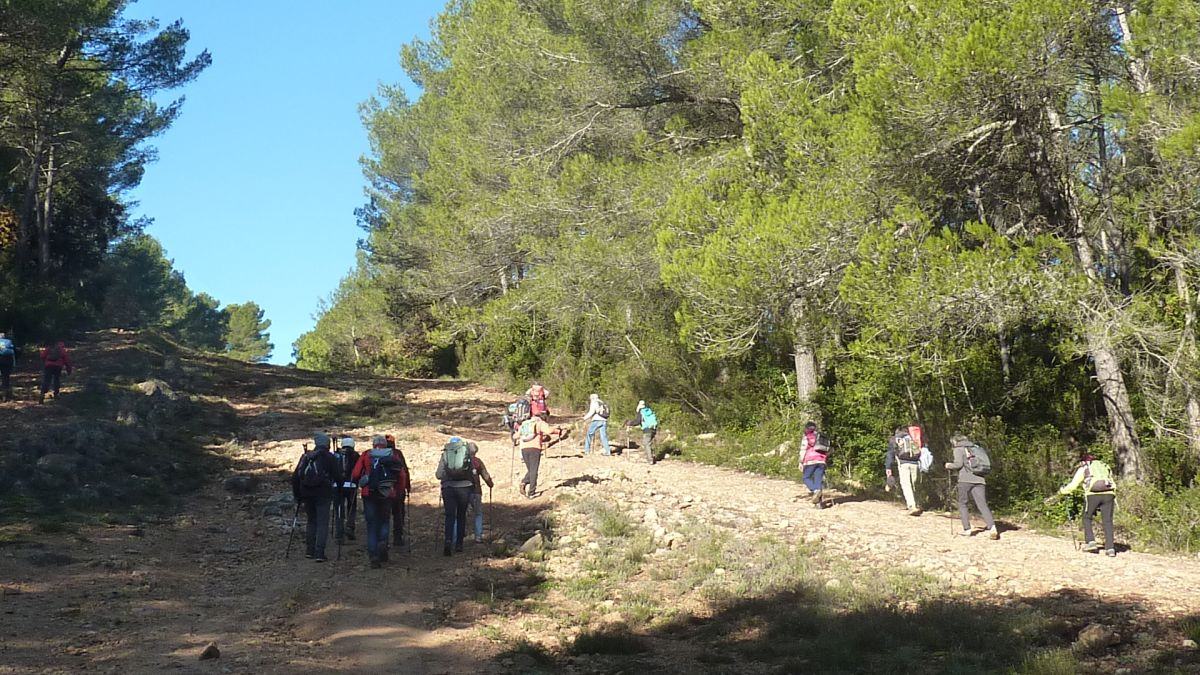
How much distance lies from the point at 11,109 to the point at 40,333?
22.8 feet

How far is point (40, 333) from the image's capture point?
1249 inches

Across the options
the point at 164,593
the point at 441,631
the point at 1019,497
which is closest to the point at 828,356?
the point at 1019,497

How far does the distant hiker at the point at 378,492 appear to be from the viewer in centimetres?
1264

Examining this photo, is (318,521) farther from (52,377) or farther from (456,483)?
(52,377)

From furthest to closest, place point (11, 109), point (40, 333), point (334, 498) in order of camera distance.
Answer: point (40, 333) → point (11, 109) → point (334, 498)

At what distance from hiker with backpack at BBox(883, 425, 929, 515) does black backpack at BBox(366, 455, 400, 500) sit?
863cm

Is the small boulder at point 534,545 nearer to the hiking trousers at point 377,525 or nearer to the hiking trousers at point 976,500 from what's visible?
the hiking trousers at point 377,525

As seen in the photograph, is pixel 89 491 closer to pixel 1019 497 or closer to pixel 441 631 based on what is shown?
pixel 441 631

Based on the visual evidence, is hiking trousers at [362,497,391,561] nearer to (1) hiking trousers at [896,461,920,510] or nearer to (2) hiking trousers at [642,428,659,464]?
(1) hiking trousers at [896,461,920,510]


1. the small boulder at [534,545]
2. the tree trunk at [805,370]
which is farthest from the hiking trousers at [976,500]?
the small boulder at [534,545]

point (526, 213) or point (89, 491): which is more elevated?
point (526, 213)

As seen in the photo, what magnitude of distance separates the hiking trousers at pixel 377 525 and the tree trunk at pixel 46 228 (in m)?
28.6

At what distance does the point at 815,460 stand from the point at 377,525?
7741 mm

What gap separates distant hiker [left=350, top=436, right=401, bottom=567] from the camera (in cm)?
1264
